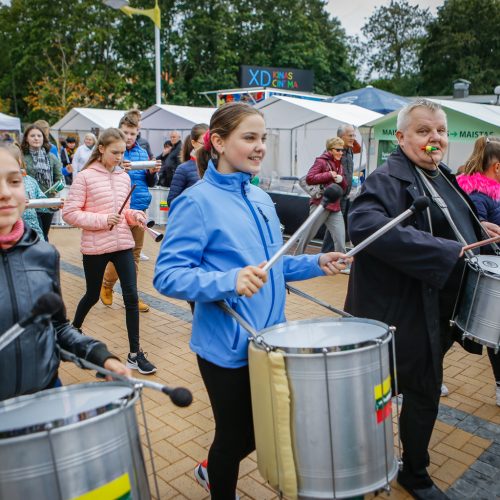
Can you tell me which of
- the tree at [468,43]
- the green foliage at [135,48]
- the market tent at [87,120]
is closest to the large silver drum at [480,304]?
the market tent at [87,120]

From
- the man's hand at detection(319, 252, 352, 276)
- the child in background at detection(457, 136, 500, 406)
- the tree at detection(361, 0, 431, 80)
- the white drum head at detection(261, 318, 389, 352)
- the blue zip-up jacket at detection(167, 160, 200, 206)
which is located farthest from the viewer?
the tree at detection(361, 0, 431, 80)

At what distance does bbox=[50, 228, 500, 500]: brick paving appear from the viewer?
9.65ft

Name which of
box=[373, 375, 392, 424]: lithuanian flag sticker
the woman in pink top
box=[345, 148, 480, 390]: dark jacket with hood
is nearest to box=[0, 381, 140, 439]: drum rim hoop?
box=[373, 375, 392, 424]: lithuanian flag sticker

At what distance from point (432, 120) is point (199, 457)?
229 cm

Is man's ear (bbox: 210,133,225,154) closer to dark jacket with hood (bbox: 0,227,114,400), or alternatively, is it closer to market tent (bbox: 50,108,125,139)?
dark jacket with hood (bbox: 0,227,114,400)

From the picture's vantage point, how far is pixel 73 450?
1350 mm

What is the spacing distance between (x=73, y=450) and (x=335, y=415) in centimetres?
80

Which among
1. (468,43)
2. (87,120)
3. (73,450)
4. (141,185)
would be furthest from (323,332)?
(468,43)

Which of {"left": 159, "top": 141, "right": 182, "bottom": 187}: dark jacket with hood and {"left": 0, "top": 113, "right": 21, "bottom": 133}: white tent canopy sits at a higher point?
{"left": 0, "top": 113, "right": 21, "bottom": 133}: white tent canopy

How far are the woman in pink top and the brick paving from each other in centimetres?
45

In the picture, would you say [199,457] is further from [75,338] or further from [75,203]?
[75,203]

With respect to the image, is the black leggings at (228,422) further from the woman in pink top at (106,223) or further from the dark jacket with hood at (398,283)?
the woman in pink top at (106,223)

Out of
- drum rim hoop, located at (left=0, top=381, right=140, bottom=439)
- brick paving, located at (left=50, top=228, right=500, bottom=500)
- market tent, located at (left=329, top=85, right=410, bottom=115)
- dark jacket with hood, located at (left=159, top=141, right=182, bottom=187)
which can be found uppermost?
market tent, located at (left=329, top=85, right=410, bottom=115)

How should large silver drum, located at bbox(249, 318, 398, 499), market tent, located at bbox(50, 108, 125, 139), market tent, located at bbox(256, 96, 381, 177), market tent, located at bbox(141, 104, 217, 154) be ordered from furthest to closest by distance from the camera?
market tent, located at bbox(50, 108, 125, 139)
market tent, located at bbox(141, 104, 217, 154)
market tent, located at bbox(256, 96, 381, 177)
large silver drum, located at bbox(249, 318, 398, 499)
